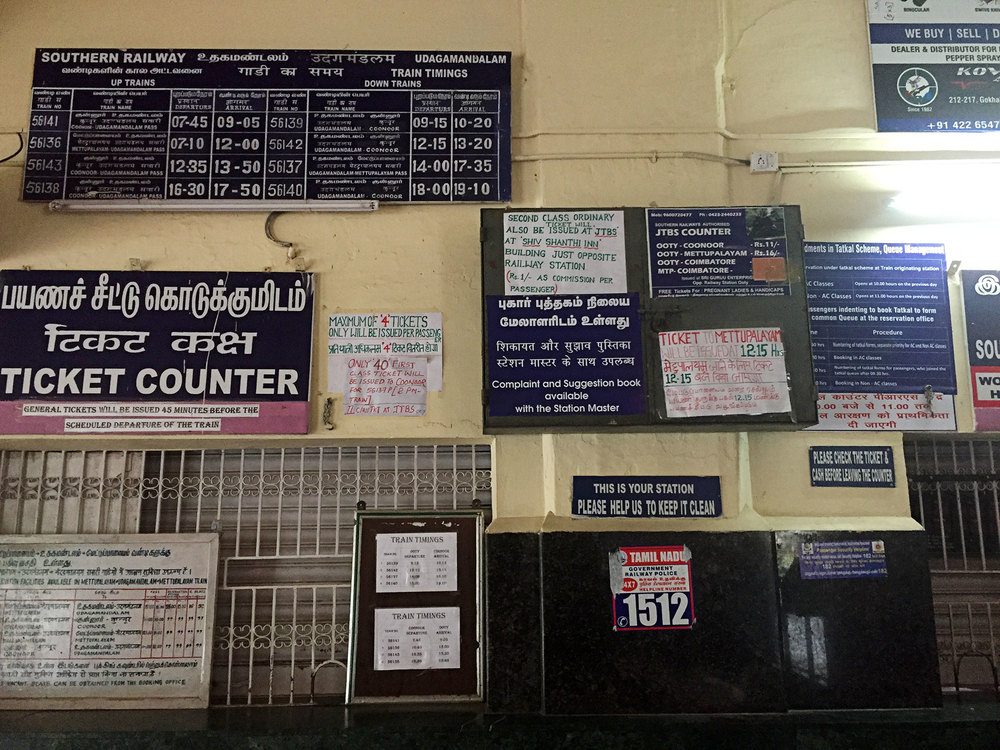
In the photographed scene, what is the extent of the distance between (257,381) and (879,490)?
294 cm

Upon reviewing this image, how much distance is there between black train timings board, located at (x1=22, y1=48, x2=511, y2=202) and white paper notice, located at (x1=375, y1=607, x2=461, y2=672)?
1.99 m

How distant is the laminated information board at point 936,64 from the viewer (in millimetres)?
3811

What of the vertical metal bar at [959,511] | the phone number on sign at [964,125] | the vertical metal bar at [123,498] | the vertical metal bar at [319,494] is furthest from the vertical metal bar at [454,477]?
the phone number on sign at [964,125]

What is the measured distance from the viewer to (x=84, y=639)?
3.55 meters

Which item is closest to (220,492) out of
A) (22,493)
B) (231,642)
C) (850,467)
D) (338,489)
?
(338,489)

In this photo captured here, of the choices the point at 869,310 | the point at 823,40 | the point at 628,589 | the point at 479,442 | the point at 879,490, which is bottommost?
the point at 628,589

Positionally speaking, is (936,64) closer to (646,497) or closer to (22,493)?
(646,497)

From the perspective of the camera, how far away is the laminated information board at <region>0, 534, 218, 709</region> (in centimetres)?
351

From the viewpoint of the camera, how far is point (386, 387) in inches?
139

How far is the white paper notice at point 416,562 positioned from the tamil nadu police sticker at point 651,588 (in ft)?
2.59

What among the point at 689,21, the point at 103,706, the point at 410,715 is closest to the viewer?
the point at 410,715

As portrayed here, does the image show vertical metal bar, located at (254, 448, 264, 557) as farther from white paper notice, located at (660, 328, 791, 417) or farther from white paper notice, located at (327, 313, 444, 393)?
white paper notice, located at (660, 328, 791, 417)

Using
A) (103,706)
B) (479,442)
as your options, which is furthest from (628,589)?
(103,706)

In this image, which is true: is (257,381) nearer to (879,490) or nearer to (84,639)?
(84,639)
